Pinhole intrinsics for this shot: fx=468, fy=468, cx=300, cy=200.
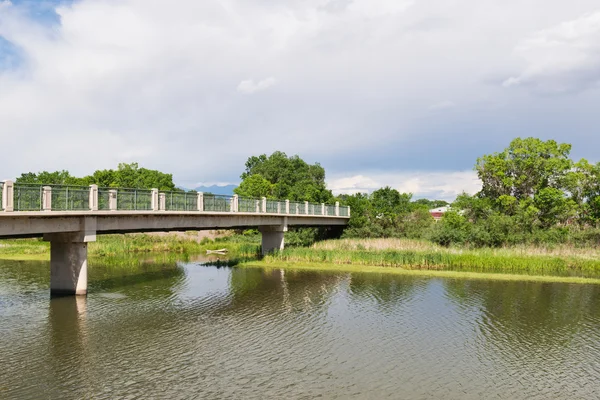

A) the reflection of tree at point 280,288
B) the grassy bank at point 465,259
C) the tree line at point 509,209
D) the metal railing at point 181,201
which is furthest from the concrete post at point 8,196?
the tree line at point 509,209

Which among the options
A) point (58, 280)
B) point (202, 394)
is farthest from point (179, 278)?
point (202, 394)

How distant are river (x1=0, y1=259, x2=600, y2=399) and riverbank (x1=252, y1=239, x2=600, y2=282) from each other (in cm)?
700

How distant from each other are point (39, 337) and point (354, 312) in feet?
43.9

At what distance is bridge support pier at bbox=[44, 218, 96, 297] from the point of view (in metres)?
24.3

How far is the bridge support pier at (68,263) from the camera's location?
24.3 m

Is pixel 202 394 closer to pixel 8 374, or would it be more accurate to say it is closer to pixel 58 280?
pixel 8 374

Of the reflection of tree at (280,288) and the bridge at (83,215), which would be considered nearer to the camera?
the bridge at (83,215)

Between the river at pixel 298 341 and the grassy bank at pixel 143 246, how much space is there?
54.3 ft

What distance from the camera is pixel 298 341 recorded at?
57.9ft

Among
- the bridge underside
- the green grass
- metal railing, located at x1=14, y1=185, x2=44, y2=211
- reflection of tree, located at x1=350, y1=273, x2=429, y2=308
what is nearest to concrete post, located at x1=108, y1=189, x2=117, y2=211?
the bridge underside

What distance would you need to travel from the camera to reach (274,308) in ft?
76.7

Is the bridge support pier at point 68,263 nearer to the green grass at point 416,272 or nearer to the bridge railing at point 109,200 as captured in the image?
the bridge railing at point 109,200

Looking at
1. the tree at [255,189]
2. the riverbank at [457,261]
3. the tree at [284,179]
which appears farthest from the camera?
the tree at [255,189]

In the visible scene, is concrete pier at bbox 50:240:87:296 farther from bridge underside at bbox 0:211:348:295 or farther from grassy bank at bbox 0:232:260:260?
grassy bank at bbox 0:232:260:260
